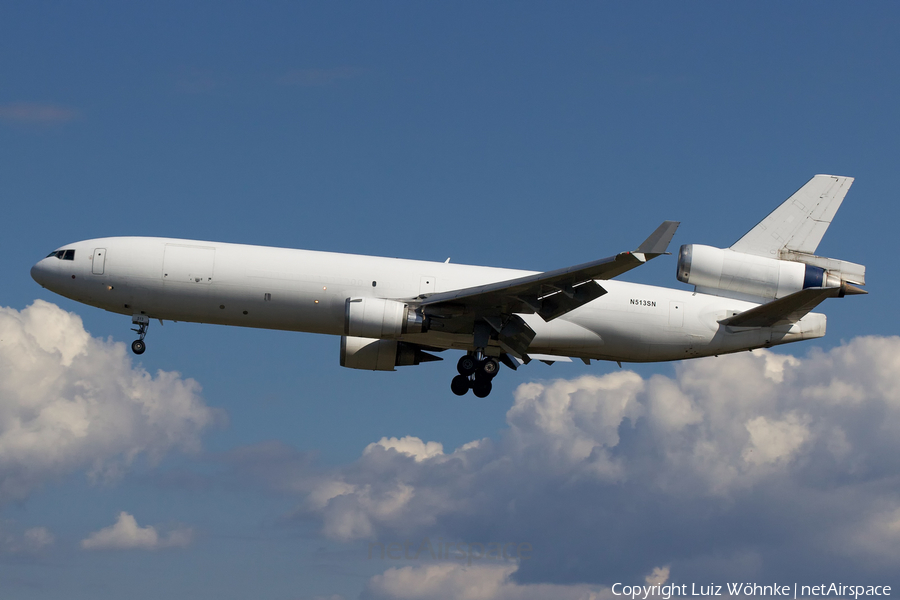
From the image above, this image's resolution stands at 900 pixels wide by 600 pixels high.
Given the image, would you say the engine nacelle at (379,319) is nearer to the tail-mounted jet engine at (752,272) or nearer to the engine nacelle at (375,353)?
the engine nacelle at (375,353)

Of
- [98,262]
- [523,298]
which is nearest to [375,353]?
[523,298]

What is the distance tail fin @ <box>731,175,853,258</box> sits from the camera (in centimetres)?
4584

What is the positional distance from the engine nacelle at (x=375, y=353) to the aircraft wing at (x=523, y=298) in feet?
13.1

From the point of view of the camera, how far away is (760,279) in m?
45.0

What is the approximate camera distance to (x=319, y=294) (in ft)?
138

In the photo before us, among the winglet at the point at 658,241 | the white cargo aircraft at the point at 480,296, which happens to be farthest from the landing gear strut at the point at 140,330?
the winglet at the point at 658,241

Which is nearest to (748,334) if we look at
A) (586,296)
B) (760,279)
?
(760,279)

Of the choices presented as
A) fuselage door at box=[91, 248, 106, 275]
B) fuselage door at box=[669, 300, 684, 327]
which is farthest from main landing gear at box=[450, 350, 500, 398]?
fuselage door at box=[91, 248, 106, 275]

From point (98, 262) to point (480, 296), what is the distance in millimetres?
14949

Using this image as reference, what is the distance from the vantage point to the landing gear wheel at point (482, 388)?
44594 millimetres

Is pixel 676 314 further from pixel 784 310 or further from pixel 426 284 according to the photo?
pixel 426 284

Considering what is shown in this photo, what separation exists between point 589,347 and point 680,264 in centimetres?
502

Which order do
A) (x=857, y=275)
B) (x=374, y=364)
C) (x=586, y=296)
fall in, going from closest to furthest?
(x=586, y=296) < (x=857, y=275) < (x=374, y=364)

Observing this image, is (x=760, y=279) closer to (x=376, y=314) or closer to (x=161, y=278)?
(x=376, y=314)
